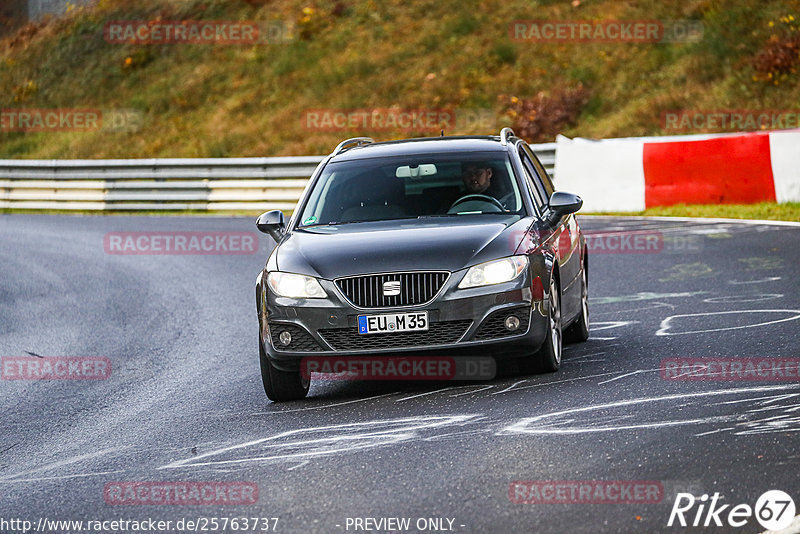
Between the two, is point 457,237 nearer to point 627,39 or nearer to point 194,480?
point 194,480

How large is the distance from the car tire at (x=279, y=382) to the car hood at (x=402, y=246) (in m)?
0.62

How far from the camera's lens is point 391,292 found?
318 inches

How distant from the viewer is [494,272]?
817 cm

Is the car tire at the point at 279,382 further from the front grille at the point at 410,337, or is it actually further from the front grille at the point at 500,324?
the front grille at the point at 500,324

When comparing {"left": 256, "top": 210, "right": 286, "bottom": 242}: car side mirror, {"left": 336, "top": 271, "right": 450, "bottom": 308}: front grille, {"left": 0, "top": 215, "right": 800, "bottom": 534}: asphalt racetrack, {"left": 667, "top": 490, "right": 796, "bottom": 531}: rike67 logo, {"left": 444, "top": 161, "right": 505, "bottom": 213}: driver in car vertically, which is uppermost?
{"left": 444, "top": 161, "right": 505, "bottom": 213}: driver in car

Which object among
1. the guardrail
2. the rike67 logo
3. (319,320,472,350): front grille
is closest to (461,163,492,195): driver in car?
(319,320,472,350): front grille

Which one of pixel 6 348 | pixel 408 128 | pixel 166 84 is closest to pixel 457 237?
pixel 6 348

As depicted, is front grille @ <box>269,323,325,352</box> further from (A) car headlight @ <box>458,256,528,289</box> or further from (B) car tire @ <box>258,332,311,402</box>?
(A) car headlight @ <box>458,256,528,289</box>

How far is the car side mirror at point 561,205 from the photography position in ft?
30.0

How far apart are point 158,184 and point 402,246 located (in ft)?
71.9

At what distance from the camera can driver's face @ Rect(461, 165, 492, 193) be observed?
31.1ft

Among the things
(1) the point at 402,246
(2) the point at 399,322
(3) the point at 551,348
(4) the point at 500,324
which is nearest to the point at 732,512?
(4) the point at 500,324

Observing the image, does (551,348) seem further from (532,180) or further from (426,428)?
(532,180)

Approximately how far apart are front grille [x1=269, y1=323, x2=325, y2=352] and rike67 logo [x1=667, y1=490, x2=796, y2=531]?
3.26 metres
